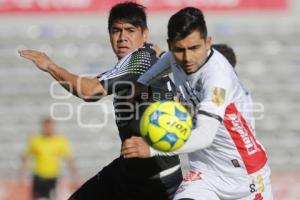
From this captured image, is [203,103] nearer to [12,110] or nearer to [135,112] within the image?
[135,112]

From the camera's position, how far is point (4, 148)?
52.7ft

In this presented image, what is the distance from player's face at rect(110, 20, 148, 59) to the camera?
21.0 ft

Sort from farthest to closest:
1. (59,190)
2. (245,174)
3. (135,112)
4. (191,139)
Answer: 1. (59,190)
2. (135,112)
3. (245,174)
4. (191,139)

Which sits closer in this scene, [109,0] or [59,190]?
[59,190]

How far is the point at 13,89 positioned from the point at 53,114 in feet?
3.26

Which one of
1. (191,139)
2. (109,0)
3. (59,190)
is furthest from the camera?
(109,0)

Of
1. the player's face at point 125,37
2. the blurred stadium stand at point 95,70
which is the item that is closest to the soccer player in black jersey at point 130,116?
the player's face at point 125,37

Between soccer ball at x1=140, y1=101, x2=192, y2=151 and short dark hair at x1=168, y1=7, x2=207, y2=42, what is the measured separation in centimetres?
52

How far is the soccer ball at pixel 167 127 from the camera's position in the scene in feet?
16.3

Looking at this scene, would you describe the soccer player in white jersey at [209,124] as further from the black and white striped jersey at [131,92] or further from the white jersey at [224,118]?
the black and white striped jersey at [131,92]

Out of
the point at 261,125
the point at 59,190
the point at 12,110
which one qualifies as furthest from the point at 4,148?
the point at 261,125

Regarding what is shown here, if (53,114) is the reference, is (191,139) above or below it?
above

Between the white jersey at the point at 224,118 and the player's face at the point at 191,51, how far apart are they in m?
0.06

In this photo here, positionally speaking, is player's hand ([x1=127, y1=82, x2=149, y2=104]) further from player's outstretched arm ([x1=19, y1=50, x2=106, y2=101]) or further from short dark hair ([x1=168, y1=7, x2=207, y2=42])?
short dark hair ([x1=168, y1=7, x2=207, y2=42])
